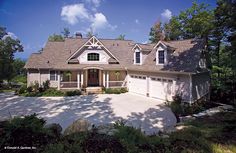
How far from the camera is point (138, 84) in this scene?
1775cm

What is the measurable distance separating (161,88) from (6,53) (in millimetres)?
23746

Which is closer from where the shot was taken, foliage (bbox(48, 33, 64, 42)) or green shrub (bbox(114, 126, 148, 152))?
green shrub (bbox(114, 126, 148, 152))

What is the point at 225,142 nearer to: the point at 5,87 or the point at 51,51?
the point at 51,51

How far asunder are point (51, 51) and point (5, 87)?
346 inches

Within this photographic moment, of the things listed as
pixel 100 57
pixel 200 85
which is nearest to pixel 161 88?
pixel 200 85

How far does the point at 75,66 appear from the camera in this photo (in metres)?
18.6

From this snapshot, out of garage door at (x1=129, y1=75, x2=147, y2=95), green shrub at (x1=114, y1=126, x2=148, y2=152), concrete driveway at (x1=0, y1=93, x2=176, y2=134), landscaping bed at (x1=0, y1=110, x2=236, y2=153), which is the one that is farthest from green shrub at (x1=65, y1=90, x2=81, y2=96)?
green shrub at (x1=114, y1=126, x2=148, y2=152)

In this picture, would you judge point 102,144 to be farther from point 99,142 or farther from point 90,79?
point 90,79

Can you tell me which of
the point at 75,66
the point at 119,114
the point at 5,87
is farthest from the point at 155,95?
the point at 5,87

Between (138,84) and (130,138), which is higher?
(138,84)

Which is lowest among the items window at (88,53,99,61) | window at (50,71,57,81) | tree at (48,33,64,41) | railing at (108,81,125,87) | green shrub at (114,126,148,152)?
green shrub at (114,126,148,152)

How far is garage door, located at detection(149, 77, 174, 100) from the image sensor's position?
14186mm

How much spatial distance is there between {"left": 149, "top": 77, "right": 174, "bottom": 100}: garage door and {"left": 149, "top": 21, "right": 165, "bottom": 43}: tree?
1337 cm

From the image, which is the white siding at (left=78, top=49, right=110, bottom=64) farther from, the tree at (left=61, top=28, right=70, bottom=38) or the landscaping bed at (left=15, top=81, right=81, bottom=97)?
the tree at (left=61, top=28, right=70, bottom=38)
